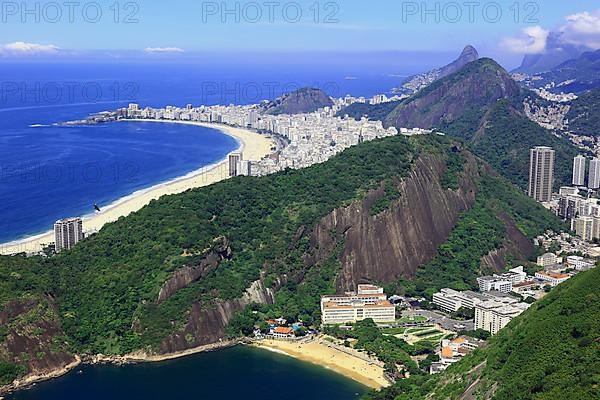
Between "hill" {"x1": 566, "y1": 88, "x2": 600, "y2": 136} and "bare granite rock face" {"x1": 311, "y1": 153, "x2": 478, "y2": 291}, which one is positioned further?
"hill" {"x1": 566, "y1": 88, "x2": 600, "y2": 136}

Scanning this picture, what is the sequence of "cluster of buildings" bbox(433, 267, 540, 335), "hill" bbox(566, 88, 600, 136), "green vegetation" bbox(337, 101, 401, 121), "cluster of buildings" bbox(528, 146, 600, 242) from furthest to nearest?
"green vegetation" bbox(337, 101, 401, 121), "hill" bbox(566, 88, 600, 136), "cluster of buildings" bbox(528, 146, 600, 242), "cluster of buildings" bbox(433, 267, 540, 335)

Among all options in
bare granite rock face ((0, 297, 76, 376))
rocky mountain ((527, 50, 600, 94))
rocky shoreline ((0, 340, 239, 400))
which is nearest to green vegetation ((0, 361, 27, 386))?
rocky shoreline ((0, 340, 239, 400))

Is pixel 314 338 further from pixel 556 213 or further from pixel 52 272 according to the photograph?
pixel 556 213

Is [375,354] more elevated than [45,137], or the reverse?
[45,137]

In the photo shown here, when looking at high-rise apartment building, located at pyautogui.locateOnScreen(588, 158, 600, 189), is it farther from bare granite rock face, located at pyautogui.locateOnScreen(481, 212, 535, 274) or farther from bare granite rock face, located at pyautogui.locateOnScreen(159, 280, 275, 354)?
bare granite rock face, located at pyautogui.locateOnScreen(159, 280, 275, 354)

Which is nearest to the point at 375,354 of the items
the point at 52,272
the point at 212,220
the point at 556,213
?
the point at 212,220
